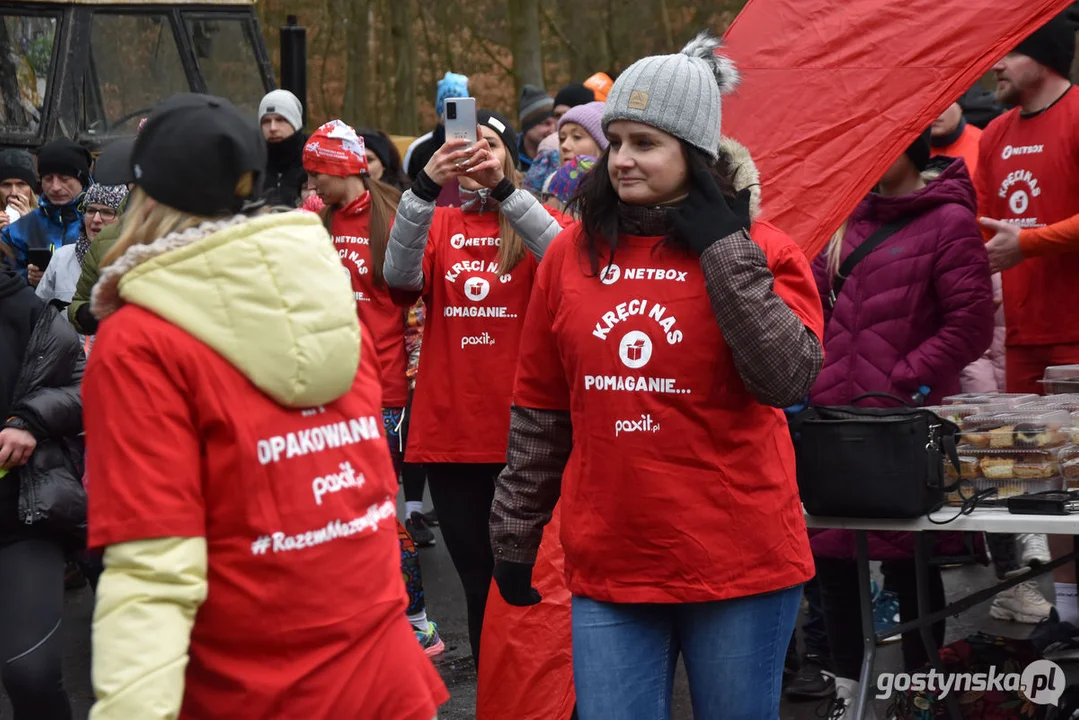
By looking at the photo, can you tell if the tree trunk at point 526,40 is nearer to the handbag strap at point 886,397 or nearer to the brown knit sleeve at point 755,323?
the handbag strap at point 886,397

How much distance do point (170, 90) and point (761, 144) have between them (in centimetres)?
775

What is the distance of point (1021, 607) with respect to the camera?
7.04 metres

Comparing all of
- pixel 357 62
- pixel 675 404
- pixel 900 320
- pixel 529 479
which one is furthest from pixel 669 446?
pixel 357 62

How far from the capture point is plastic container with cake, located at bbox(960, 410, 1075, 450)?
4812 millimetres

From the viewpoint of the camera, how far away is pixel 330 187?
264 inches

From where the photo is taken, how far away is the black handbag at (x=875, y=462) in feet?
15.0

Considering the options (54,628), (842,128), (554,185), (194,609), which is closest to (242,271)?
(194,609)

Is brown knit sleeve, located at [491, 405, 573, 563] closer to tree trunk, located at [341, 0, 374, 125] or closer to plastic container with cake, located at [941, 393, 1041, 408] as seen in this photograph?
plastic container with cake, located at [941, 393, 1041, 408]

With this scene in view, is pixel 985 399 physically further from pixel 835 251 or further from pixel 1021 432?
pixel 835 251

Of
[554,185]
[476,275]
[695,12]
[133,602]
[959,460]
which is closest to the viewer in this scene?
[133,602]

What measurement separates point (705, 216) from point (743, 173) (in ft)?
1.08

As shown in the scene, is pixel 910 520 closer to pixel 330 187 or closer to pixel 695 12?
pixel 330 187

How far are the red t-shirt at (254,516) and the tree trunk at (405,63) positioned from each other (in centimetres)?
2285

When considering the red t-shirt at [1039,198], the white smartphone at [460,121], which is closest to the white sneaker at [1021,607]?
the red t-shirt at [1039,198]
